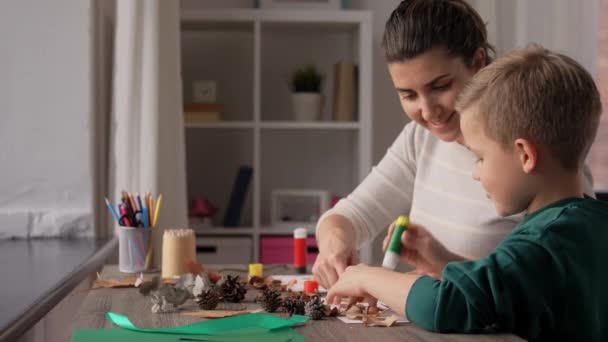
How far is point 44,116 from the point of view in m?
2.32

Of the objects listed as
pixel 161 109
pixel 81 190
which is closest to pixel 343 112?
pixel 161 109

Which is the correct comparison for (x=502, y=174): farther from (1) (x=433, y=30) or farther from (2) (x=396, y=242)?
(1) (x=433, y=30)

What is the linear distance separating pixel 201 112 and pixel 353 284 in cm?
216

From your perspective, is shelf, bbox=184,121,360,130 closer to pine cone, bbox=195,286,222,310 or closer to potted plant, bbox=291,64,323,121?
potted plant, bbox=291,64,323,121

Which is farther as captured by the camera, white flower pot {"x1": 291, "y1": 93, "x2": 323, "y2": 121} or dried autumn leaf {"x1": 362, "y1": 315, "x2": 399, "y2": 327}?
white flower pot {"x1": 291, "y1": 93, "x2": 323, "y2": 121}

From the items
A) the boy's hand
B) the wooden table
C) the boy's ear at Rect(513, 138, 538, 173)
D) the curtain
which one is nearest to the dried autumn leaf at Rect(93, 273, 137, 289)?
the wooden table

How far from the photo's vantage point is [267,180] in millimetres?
3549

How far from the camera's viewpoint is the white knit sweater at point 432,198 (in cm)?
165

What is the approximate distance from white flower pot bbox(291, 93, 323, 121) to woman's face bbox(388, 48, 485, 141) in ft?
5.79

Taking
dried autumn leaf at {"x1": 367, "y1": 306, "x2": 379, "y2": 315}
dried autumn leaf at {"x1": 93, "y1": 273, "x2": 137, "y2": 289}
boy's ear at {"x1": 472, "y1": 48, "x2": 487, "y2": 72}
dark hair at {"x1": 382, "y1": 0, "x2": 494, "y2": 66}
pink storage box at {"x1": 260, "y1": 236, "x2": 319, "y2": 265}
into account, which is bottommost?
pink storage box at {"x1": 260, "y1": 236, "x2": 319, "y2": 265}

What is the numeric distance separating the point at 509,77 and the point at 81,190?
1634mm

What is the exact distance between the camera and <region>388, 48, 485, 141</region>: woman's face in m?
1.48

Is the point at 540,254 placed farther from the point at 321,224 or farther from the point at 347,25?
the point at 347,25

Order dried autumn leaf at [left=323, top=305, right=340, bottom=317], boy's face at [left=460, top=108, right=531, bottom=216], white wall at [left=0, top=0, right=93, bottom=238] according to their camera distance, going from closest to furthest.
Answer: boy's face at [left=460, top=108, right=531, bottom=216]
dried autumn leaf at [left=323, top=305, right=340, bottom=317]
white wall at [left=0, top=0, right=93, bottom=238]
